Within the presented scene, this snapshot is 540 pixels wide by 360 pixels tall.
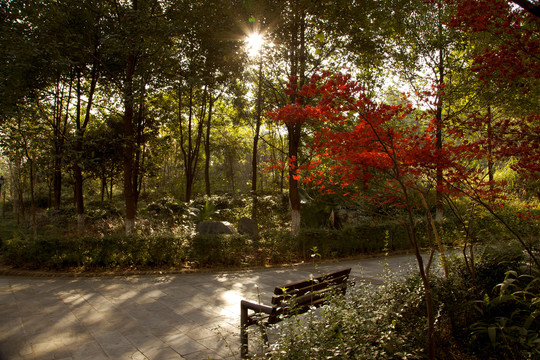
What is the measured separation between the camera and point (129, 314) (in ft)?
16.5

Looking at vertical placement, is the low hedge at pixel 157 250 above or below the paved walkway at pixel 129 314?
above

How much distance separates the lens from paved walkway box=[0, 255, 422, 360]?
3.85m

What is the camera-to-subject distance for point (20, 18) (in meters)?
9.22

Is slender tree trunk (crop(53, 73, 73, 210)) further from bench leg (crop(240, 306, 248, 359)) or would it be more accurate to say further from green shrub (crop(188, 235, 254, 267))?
bench leg (crop(240, 306, 248, 359))

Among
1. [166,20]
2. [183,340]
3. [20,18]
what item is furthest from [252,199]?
[183,340]

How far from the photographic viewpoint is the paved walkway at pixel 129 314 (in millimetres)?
3850

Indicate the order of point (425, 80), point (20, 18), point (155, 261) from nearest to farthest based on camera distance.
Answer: point (155, 261)
point (20, 18)
point (425, 80)

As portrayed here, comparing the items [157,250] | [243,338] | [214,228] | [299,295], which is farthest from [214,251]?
[243,338]

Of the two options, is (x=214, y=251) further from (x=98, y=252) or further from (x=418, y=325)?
(x=418, y=325)

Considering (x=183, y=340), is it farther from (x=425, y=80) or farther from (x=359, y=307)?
(x=425, y=80)

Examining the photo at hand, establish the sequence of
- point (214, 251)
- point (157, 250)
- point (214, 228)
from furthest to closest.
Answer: point (214, 228), point (214, 251), point (157, 250)

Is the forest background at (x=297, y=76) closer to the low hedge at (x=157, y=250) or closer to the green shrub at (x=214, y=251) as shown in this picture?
the low hedge at (x=157, y=250)

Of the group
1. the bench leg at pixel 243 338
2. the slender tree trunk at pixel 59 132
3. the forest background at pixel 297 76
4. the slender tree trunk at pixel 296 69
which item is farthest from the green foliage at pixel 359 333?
the slender tree trunk at pixel 59 132

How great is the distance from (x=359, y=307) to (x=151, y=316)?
3170mm
